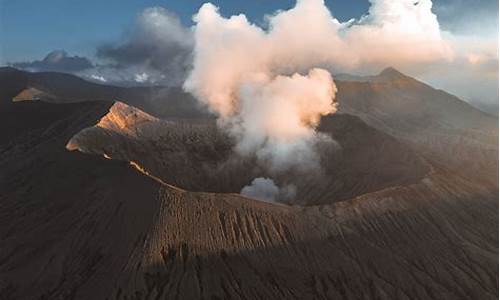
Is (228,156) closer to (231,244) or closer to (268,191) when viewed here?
(268,191)

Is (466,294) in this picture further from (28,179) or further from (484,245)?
(28,179)

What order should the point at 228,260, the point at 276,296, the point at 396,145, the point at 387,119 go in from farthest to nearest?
the point at 387,119, the point at 396,145, the point at 228,260, the point at 276,296

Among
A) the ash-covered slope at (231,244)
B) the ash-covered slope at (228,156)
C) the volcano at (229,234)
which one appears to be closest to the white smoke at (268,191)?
the ash-covered slope at (228,156)

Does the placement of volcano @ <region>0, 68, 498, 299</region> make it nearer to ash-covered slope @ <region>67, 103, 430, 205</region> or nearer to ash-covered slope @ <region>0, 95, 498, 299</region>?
ash-covered slope @ <region>0, 95, 498, 299</region>

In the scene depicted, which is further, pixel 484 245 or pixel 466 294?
pixel 484 245

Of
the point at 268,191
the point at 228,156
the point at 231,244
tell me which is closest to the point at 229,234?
the point at 231,244

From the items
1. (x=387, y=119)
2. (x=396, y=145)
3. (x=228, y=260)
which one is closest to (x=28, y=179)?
(x=228, y=260)
